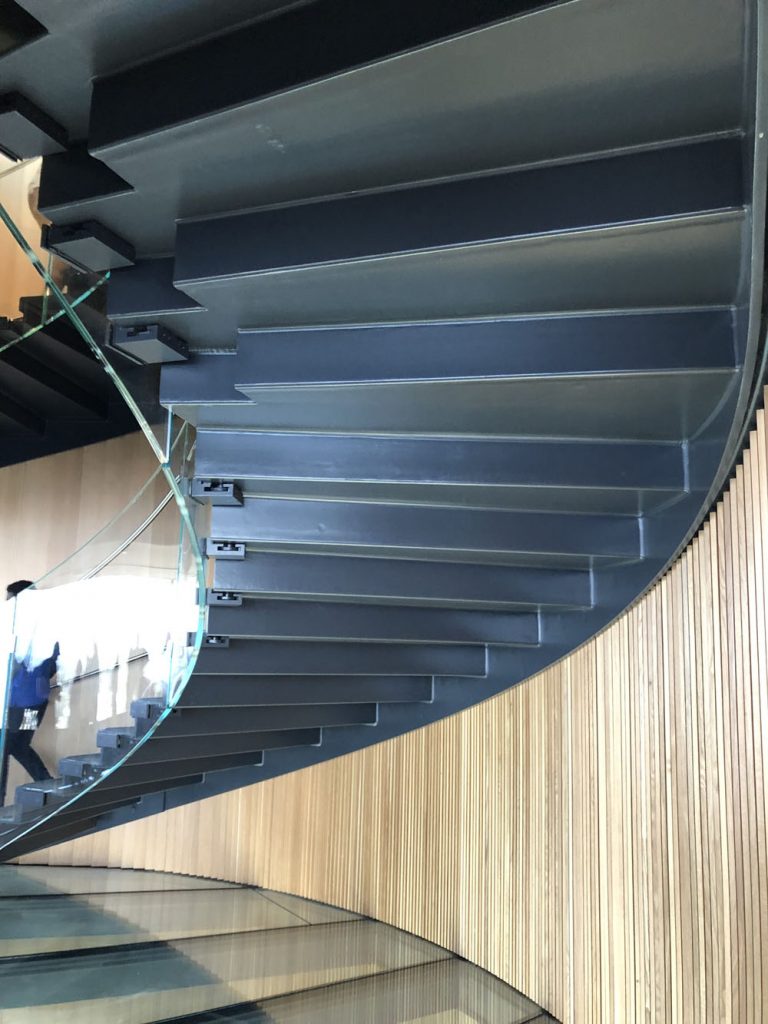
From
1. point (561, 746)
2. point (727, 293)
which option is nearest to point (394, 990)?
point (561, 746)

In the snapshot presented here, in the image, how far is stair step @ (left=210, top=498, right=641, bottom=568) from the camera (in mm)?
3721

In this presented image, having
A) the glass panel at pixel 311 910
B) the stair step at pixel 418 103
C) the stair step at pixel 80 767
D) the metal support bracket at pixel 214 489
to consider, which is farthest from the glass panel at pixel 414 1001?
the stair step at pixel 418 103

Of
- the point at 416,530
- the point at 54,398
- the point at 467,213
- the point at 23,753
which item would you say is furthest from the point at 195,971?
the point at 467,213

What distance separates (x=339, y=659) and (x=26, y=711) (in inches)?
61.5

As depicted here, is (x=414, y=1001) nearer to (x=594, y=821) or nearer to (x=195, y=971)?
(x=195, y=971)

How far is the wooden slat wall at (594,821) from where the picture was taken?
3174 mm

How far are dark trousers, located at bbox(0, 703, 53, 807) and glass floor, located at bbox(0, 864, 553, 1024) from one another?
1.14 metres

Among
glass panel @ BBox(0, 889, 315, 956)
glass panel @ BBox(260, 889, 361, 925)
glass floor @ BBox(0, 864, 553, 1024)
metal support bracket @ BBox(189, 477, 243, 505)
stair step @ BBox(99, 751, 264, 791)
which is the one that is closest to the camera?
metal support bracket @ BBox(189, 477, 243, 505)

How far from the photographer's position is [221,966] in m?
5.27

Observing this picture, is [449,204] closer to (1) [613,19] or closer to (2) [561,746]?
(1) [613,19]

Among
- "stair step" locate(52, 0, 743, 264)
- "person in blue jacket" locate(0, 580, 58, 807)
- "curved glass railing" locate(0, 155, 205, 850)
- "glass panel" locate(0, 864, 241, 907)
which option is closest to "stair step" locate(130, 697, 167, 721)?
"curved glass railing" locate(0, 155, 205, 850)

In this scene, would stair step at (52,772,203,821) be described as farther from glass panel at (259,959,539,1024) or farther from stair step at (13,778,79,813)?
glass panel at (259,959,539,1024)

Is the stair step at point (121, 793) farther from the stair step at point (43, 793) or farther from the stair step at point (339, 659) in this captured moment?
the stair step at point (339, 659)

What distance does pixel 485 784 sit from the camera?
5.25 m
